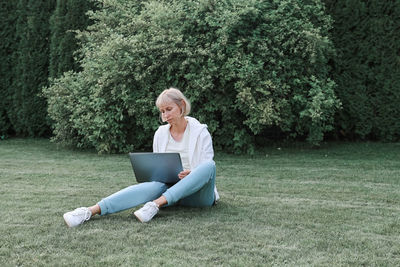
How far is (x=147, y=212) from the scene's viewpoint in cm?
306

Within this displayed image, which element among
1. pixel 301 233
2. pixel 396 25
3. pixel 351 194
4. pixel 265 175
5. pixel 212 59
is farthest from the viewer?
pixel 396 25

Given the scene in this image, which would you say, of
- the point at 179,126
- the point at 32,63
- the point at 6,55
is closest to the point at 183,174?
the point at 179,126

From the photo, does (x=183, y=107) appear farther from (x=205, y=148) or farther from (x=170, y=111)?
(x=205, y=148)

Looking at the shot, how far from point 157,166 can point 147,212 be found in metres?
0.37

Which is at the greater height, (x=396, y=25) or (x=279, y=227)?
(x=396, y=25)

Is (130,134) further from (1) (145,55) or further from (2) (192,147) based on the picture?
(2) (192,147)

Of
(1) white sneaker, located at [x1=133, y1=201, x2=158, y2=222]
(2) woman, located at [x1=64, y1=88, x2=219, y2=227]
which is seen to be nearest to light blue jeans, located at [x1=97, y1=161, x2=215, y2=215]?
(2) woman, located at [x1=64, y1=88, x2=219, y2=227]

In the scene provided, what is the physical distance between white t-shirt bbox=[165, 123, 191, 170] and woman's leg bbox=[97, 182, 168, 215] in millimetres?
262

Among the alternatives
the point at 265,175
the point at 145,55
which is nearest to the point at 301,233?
the point at 265,175

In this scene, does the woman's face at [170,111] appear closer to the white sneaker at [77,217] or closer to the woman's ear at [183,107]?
the woman's ear at [183,107]

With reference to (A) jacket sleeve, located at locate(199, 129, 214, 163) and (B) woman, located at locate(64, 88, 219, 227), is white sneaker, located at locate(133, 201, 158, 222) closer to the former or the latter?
(B) woman, located at locate(64, 88, 219, 227)

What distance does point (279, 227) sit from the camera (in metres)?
2.99

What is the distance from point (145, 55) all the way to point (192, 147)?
356 centimetres

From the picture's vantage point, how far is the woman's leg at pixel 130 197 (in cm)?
313
